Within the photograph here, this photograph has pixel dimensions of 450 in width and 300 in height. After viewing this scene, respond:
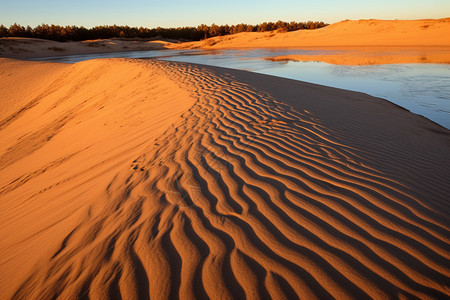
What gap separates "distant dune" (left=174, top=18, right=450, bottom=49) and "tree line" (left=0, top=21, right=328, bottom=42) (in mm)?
7834

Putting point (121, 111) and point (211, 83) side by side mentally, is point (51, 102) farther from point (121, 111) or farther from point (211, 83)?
point (211, 83)

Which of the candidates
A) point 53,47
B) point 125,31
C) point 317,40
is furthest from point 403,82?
point 125,31

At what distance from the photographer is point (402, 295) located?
1.40 metres

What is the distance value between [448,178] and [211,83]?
19.3ft

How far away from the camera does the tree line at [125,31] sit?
144 feet

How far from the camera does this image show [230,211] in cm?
207

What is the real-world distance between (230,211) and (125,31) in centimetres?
6317

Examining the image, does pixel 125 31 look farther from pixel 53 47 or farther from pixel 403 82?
pixel 403 82

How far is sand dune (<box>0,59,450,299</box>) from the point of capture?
1.51 metres

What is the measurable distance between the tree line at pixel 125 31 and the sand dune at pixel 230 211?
49.2 meters

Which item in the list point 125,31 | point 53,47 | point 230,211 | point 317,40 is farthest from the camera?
point 125,31

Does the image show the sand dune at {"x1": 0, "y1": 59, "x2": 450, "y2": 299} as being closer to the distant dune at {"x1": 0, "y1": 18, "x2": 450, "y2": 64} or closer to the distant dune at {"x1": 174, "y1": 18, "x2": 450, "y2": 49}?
the distant dune at {"x1": 0, "y1": 18, "x2": 450, "y2": 64}

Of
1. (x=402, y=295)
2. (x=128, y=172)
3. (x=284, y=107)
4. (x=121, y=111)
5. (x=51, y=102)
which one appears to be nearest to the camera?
(x=402, y=295)

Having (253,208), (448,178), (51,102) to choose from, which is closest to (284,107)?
(448,178)
